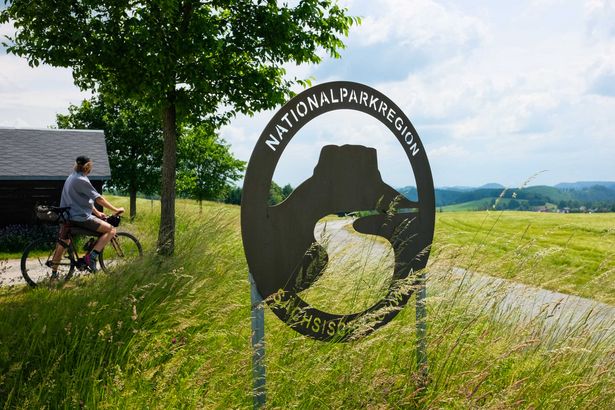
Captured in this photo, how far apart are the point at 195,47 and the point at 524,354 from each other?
839 centimetres

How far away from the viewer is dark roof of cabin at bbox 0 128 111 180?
2088 cm

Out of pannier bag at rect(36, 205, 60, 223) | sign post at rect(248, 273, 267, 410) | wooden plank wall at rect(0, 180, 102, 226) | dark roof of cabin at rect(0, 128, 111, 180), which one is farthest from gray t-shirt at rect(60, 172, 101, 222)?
wooden plank wall at rect(0, 180, 102, 226)

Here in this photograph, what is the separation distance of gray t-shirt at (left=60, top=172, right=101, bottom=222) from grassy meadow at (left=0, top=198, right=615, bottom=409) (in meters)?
2.44

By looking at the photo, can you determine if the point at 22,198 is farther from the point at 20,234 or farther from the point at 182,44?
the point at 182,44

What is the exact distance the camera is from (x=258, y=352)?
380cm

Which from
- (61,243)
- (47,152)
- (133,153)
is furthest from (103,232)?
(133,153)

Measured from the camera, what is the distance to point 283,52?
11.4 m

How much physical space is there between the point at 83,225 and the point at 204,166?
72.8 ft

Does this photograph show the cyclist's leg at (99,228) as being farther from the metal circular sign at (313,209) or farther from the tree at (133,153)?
the tree at (133,153)

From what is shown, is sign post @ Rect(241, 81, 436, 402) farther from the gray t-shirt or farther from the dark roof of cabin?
the dark roof of cabin

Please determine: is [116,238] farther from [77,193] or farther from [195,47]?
[195,47]

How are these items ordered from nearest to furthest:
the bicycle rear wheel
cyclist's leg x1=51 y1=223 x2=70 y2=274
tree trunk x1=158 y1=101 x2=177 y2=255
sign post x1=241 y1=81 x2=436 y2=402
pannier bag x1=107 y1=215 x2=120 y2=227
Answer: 1. sign post x1=241 y1=81 x2=436 y2=402
2. the bicycle rear wheel
3. cyclist's leg x1=51 y1=223 x2=70 y2=274
4. pannier bag x1=107 y1=215 x2=120 y2=227
5. tree trunk x1=158 y1=101 x2=177 y2=255

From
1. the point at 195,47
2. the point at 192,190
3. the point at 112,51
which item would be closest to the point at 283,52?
the point at 195,47

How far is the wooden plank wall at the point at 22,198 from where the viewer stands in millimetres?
20734
